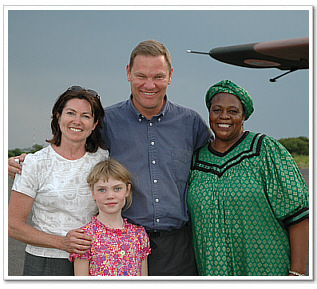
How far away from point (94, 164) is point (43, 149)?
291 mm

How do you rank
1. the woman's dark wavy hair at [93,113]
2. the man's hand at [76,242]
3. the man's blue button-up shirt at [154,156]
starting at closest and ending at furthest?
the man's hand at [76,242] < the woman's dark wavy hair at [93,113] < the man's blue button-up shirt at [154,156]

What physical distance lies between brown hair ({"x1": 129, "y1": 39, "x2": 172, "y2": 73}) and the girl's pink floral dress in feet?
3.13

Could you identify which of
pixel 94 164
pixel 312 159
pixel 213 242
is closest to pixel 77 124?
pixel 94 164

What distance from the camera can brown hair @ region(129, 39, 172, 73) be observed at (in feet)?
7.55

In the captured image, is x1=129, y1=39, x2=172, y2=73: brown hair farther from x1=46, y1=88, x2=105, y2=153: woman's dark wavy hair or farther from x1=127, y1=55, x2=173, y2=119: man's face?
x1=46, y1=88, x2=105, y2=153: woman's dark wavy hair

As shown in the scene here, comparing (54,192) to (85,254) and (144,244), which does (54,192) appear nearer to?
(85,254)

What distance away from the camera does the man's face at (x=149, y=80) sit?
7.56 feet

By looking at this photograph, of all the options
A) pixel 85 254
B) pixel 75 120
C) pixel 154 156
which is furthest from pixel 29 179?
pixel 154 156

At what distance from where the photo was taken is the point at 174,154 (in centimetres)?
243

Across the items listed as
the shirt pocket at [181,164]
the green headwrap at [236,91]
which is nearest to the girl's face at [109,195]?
the shirt pocket at [181,164]

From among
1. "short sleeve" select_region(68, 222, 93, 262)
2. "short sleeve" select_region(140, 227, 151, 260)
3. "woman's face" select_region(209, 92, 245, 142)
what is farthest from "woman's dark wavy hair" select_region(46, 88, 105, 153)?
"woman's face" select_region(209, 92, 245, 142)

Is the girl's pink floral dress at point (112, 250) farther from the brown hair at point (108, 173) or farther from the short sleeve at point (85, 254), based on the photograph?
the brown hair at point (108, 173)

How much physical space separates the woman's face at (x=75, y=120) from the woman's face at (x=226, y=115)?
73 cm
